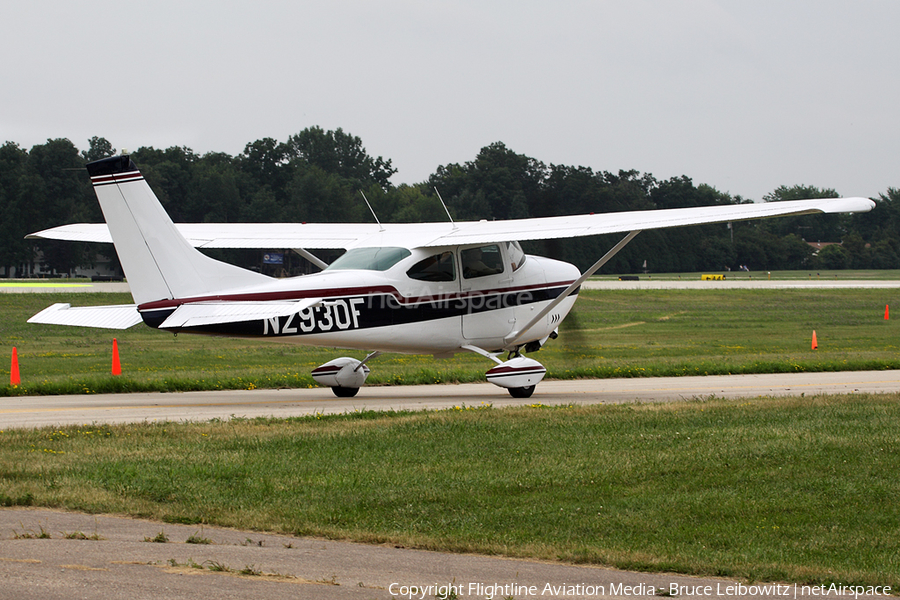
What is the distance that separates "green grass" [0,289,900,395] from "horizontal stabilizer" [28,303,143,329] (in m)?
3.21

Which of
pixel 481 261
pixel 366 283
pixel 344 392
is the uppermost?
pixel 481 261

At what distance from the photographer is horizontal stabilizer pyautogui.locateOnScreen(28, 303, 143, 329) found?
14.6m

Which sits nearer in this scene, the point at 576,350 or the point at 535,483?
the point at 535,483

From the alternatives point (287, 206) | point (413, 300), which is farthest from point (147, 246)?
point (287, 206)

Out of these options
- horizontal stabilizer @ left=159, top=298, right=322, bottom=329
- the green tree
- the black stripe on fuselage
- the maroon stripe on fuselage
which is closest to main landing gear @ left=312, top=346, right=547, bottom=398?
the black stripe on fuselage

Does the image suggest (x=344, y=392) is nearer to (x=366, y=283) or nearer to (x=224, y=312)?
(x=366, y=283)

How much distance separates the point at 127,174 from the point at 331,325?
3794 millimetres

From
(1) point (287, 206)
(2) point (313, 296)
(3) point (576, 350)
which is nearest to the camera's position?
(2) point (313, 296)

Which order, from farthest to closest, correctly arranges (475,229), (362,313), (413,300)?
(475,229), (413,300), (362,313)

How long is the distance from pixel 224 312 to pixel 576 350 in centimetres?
1010

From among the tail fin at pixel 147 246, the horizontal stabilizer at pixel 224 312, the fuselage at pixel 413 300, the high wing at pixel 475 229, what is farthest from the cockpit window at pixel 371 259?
the tail fin at pixel 147 246

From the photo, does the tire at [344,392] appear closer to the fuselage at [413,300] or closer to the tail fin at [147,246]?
the fuselage at [413,300]

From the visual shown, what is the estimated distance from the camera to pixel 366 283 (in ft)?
52.3

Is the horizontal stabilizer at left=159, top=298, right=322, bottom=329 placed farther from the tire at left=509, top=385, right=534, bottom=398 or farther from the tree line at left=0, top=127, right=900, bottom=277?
the tree line at left=0, top=127, right=900, bottom=277
